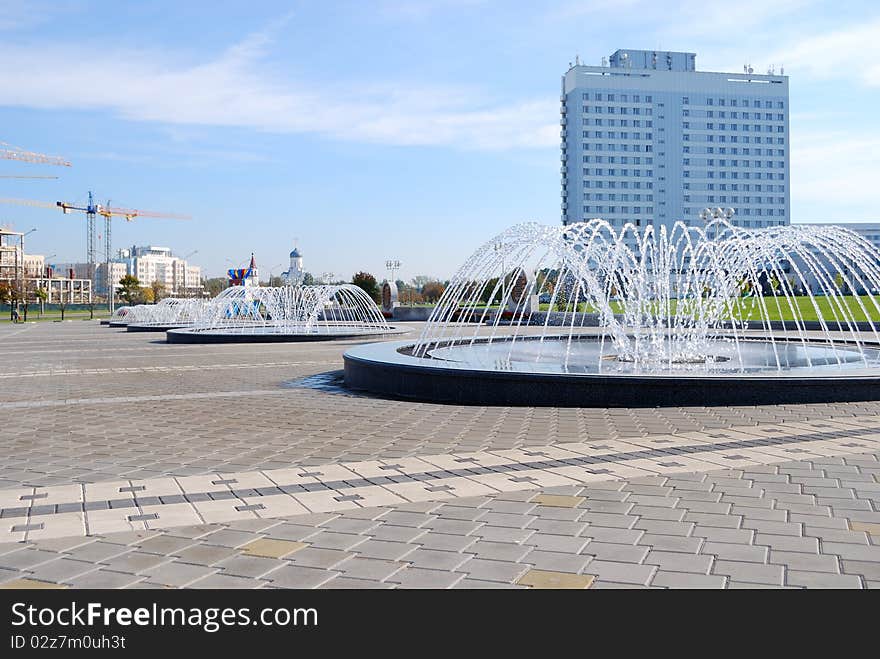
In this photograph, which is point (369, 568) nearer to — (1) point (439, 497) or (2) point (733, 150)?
(1) point (439, 497)

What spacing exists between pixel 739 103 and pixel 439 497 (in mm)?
150069

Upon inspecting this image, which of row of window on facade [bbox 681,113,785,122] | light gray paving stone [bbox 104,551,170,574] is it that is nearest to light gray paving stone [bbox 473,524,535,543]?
light gray paving stone [bbox 104,551,170,574]

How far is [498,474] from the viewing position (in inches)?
244

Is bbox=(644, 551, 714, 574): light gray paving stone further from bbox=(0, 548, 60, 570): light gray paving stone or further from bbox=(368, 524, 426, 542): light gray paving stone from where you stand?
bbox=(0, 548, 60, 570): light gray paving stone

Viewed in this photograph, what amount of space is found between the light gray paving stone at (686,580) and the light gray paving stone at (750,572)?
0.08 metres

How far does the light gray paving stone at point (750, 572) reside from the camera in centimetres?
386

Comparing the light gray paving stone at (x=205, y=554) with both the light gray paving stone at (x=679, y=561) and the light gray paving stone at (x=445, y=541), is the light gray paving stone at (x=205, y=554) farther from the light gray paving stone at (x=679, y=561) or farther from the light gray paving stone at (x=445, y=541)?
the light gray paving stone at (x=679, y=561)

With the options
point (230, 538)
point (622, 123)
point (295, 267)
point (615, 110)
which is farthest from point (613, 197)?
point (230, 538)

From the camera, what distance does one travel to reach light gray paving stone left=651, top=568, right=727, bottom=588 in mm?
3791

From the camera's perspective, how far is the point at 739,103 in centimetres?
13975

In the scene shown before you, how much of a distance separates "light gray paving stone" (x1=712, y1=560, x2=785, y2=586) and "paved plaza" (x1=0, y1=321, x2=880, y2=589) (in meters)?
0.02
